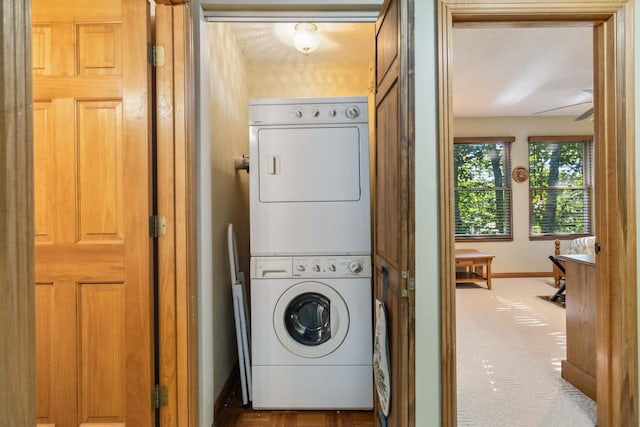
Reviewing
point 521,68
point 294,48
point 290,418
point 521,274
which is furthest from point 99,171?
point 521,274

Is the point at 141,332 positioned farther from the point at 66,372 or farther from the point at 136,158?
the point at 136,158

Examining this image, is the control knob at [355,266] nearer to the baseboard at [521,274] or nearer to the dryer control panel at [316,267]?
the dryer control panel at [316,267]

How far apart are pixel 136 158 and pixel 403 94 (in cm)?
113

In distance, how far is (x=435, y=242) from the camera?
61.6 inches

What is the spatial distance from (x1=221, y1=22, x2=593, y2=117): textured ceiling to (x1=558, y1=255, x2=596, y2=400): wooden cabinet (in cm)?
178

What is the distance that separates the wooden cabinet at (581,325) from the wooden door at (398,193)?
1.54 meters

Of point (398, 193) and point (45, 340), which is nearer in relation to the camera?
point (398, 193)

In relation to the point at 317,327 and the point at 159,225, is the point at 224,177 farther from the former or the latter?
the point at 317,327

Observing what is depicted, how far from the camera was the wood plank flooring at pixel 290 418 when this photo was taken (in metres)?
2.00

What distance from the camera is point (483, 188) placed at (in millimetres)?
5695

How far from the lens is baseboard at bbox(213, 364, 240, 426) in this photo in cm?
203

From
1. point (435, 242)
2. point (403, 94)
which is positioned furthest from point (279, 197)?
point (403, 94)

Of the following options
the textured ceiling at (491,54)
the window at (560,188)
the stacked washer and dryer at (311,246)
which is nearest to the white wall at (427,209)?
the stacked washer and dryer at (311,246)

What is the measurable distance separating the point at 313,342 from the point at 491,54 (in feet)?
10.2
